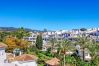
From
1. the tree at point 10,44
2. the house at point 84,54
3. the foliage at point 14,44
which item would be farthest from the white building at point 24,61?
the house at point 84,54

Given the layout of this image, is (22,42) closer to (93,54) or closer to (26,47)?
(26,47)

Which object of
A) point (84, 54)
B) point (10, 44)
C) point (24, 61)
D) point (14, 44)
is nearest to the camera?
point (24, 61)

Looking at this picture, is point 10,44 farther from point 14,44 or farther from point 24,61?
point 24,61

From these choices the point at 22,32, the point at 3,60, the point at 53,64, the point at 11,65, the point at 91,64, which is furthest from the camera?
the point at 22,32

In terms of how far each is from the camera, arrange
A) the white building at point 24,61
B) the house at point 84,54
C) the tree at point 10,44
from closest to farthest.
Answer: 1. the white building at point 24,61
2. the tree at point 10,44
3. the house at point 84,54

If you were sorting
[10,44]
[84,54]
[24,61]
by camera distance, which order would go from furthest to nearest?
[84,54], [10,44], [24,61]

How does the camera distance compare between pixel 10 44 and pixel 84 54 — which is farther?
pixel 84 54

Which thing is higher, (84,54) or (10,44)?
(10,44)

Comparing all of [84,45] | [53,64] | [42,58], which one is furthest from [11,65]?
[84,45]

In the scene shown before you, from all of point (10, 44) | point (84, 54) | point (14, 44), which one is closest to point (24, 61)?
point (10, 44)

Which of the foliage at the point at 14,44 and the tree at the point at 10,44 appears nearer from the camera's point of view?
the tree at the point at 10,44

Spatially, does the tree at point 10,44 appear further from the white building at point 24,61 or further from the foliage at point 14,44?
the white building at point 24,61
